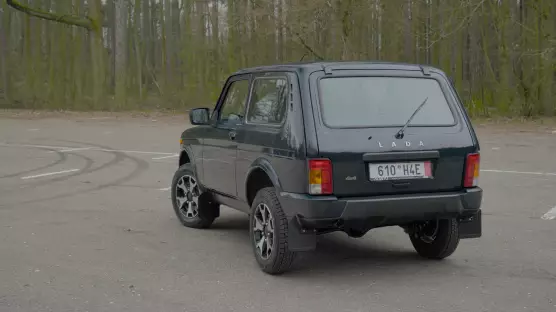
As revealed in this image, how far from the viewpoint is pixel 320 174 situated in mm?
5930

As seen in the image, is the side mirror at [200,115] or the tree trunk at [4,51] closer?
the side mirror at [200,115]

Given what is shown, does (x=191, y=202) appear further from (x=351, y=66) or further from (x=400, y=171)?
(x=400, y=171)

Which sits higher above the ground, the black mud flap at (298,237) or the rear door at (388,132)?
the rear door at (388,132)

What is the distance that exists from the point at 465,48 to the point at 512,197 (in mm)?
19136

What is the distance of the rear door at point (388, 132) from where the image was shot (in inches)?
236

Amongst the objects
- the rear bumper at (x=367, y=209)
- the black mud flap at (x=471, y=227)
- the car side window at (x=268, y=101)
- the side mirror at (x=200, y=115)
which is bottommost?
the black mud flap at (x=471, y=227)

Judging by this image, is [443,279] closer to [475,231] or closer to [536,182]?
[475,231]

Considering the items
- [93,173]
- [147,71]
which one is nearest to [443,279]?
[93,173]

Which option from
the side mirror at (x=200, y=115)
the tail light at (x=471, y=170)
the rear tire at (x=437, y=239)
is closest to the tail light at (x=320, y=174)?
the tail light at (x=471, y=170)

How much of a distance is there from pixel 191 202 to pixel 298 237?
275 centimetres

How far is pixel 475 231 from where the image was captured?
264 inches

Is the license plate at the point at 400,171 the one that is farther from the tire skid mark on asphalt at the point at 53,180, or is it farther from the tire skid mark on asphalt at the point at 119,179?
the tire skid mark on asphalt at the point at 53,180

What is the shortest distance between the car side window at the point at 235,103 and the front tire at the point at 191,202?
36.1 inches

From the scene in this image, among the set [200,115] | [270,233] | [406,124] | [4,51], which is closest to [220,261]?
[270,233]
